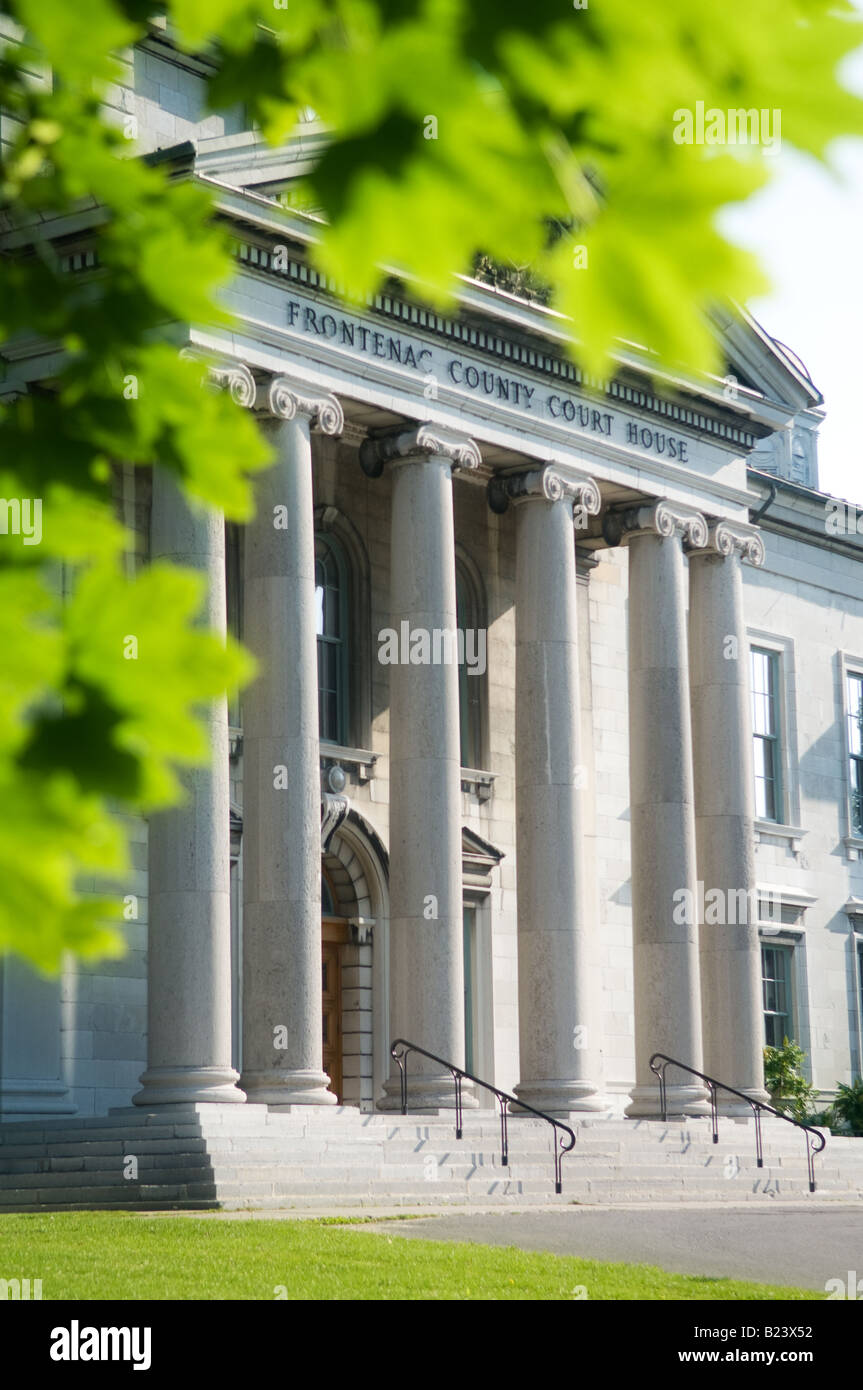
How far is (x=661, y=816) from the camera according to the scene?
103ft

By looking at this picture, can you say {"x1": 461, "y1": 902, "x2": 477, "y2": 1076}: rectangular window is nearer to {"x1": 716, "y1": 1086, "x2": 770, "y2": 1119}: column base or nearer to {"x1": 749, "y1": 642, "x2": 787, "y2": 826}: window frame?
{"x1": 716, "y1": 1086, "x2": 770, "y2": 1119}: column base

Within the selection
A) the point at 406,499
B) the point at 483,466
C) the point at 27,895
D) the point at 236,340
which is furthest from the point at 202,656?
the point at 483,466

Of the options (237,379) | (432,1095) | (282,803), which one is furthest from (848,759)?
(237,379)

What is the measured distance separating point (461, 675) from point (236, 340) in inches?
385

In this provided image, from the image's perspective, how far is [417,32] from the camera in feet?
8.71

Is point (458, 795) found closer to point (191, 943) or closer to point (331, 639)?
point (331, 639)

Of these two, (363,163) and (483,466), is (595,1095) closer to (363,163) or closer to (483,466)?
(483,466)

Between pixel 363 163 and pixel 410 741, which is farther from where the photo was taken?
pixel 410 741

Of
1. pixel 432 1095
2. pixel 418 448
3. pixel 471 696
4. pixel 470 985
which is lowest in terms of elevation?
pixel 432 1095

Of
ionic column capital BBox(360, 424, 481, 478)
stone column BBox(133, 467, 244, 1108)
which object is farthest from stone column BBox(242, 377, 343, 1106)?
ionic column capital BBox(360, 424, 481, 478)

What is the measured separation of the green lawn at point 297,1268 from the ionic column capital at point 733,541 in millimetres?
18039

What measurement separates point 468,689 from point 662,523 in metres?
4.44

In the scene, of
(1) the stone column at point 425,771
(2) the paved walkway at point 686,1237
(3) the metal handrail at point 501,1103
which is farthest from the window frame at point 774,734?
(2) the paved walkway at point 686,1237

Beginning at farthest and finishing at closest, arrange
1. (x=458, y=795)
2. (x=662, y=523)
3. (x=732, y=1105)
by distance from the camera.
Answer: (x=662, y=523)
(x=732, y=1105)
(x=458, y=795)
